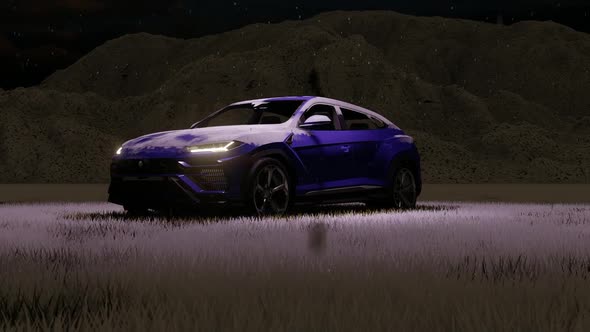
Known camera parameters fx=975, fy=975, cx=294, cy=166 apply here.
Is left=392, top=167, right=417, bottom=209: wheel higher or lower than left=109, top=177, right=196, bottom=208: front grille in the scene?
lower

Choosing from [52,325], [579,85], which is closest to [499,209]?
[52,325]

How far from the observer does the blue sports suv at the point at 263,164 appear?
41.5 feet

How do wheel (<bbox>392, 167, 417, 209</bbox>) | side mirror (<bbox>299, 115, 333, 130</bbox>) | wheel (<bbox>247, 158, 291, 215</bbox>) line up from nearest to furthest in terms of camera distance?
wheel (<bbox>247, 158, 291, 215</bbox>) < side mirror (<bbox>299, 115, 333, 130</bbox>) < wheel (<bbox>392, 167, 417, 209</bbox>)

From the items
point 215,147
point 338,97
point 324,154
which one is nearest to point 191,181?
point 215,147

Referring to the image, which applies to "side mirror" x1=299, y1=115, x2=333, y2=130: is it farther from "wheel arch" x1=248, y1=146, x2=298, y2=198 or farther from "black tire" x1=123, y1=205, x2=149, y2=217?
"black tire" x1=123, y1=205, x2=149, y2=217

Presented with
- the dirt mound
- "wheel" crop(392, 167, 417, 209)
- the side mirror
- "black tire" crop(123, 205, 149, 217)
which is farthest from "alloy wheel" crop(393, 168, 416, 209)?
the dirt mound

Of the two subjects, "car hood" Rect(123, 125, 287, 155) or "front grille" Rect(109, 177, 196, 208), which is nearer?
"front grille" Rect(109, 177, 196, 208)

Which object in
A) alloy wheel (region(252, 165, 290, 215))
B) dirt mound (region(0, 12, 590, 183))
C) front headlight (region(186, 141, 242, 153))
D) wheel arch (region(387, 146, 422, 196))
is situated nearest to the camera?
front headlight (region(186, 141, 242, 153))

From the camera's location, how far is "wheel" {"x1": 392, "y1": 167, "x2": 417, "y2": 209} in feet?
51.5

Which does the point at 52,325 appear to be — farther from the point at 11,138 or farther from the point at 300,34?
the point at 300,34

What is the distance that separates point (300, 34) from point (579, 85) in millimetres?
43345

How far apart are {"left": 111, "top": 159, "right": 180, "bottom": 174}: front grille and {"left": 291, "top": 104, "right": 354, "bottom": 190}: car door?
68.8 inches

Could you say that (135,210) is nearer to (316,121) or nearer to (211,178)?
(211,178)

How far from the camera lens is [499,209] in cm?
1642
